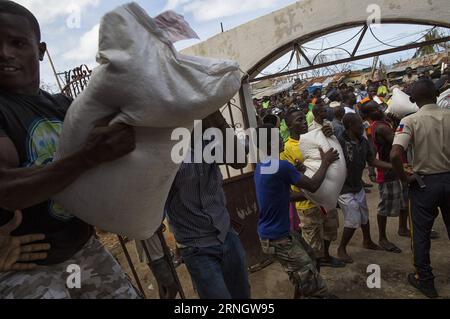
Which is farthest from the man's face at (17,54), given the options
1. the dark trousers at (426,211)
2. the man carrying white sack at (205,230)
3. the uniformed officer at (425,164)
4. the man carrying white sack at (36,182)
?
the dark trousers at (426,211)

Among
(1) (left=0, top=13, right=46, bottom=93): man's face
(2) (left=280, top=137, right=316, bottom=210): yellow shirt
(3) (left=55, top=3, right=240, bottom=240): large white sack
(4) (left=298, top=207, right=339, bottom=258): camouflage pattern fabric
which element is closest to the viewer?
(3) (left=55, top=3, right=240, bottom=240): large white sack

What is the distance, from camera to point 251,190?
3969 millimetres

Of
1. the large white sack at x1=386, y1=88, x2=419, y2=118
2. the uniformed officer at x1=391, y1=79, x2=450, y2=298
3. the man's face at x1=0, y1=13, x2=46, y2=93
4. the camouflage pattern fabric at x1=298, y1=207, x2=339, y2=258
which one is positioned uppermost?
the man's face at x1=0, y1=13, x2=46, y2=93

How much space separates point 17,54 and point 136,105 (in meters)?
0.58

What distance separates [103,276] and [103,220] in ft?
0.96

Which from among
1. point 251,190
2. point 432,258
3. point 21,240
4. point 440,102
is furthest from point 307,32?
point 21,240

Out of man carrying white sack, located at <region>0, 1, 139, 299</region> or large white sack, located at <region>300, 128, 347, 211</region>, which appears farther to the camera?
large white sack, located at <region>300, 128, 347, 211</region>

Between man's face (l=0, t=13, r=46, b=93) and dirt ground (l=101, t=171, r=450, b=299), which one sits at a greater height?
man's face (l=0, t=13, r=46, b=93)

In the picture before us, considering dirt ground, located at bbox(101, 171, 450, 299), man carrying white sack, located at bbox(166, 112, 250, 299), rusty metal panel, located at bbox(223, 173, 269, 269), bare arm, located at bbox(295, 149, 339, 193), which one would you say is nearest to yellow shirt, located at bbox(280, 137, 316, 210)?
bare arm, located at bbox(295, 149, 339, 193)

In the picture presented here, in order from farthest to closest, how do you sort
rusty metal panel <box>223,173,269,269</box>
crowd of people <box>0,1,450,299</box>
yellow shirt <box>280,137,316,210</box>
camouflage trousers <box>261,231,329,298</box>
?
rusty metal panel <box>223,173,269,269</box> → yellow shirt <box>280,137,316,210</box> → camouflage trousers <box>261,231,329,298</box> → crowd of people <box>0,1,450,299</box>

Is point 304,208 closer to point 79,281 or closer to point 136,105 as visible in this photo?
point 79,281

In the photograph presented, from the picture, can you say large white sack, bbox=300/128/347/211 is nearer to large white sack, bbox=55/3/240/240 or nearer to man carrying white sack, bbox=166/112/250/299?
man carrying white sack, bbox=166/112/250/299

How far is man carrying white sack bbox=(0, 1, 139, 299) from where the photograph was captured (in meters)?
0.98

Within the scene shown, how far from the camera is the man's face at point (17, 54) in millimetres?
1130
